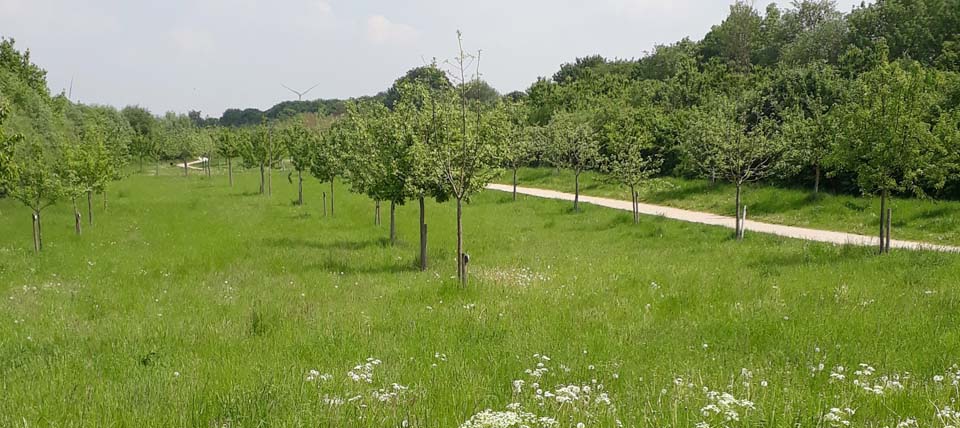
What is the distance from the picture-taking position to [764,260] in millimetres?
15891

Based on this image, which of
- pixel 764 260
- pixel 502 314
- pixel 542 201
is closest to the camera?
pixel 502 314

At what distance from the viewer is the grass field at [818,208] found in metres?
21.3

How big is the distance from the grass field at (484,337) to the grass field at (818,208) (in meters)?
6.17

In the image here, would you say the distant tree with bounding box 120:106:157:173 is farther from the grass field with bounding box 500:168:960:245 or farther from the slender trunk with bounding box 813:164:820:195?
the slender trunk with bounding box 813:164:820:195

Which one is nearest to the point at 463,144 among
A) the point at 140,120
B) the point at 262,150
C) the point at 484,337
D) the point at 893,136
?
the point at 484,337

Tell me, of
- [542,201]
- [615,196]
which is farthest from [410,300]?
[615,196]

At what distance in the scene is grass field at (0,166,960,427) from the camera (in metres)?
4.89

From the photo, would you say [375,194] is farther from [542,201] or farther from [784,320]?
[542,201]

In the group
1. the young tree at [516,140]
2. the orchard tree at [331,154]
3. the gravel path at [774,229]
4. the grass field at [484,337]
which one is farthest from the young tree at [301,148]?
the gravel path at [774,229]

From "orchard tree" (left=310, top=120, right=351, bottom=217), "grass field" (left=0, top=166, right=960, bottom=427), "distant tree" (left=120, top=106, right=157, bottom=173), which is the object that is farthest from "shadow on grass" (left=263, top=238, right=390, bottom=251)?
"distant tree" (left=120, top=106, right=157, bottom=173)

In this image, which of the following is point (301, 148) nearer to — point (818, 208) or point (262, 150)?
point (262, 150)

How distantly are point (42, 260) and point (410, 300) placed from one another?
14034 mm

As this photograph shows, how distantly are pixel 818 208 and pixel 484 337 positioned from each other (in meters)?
23.6

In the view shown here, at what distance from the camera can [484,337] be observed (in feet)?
26.5
